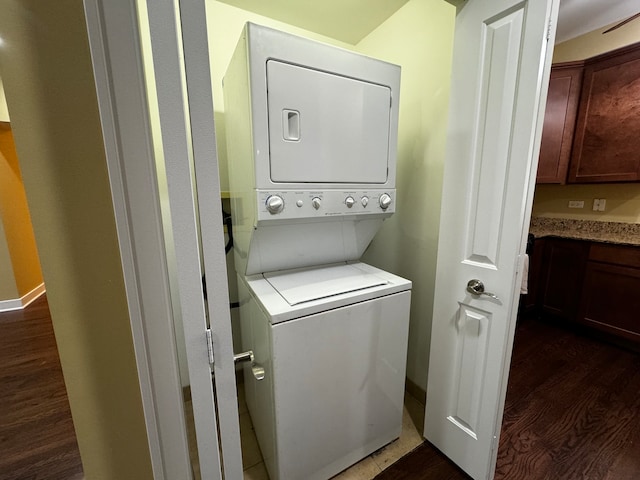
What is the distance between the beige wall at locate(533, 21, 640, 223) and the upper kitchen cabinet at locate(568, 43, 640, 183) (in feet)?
1.14

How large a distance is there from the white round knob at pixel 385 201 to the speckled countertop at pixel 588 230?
2.45 meters

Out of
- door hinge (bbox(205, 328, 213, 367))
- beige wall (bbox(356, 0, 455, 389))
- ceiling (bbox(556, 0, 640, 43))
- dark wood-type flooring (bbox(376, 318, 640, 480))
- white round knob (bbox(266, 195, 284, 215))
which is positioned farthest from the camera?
ceiling (bbox(556, 0, 640, 43))

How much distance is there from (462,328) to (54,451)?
2333 mm

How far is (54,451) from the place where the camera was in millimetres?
1492

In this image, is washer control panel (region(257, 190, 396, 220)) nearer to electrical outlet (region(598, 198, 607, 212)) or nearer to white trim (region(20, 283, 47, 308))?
electrical outlet (region(598, 198, 607, 212))

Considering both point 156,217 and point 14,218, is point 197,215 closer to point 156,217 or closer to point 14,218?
point 156,217

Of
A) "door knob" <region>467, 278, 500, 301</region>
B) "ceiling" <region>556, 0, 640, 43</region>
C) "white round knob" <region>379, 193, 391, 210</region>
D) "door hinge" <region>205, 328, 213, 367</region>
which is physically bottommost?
"door knob" <region>467, 278, 500, 301</region>

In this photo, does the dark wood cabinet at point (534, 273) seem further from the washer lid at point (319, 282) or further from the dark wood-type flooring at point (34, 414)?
the dark wood-type flooring at point (34, 414)

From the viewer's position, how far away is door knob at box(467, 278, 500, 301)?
116 cm

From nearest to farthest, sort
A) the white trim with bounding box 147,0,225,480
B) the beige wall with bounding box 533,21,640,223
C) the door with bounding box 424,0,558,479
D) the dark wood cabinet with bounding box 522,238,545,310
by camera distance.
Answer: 1. the white trim with bounding box 147,0,225,480
2. the door with bounding box 424,0,558,479
3. the beige wall with bounding box 533,21,640,223
4. the dark wood cabinet with bounding box 522,238,545,310

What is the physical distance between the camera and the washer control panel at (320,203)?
1.09m

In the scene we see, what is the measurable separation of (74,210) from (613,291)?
369 centimetres

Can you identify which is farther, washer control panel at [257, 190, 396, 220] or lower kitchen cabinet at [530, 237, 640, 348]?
lower kitchen cabinet at [530, 237, 640, 348]

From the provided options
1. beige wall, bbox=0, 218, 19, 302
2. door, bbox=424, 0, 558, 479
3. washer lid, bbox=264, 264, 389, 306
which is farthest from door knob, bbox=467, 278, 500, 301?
beige wall, bbox=0, 218, 19, 302
